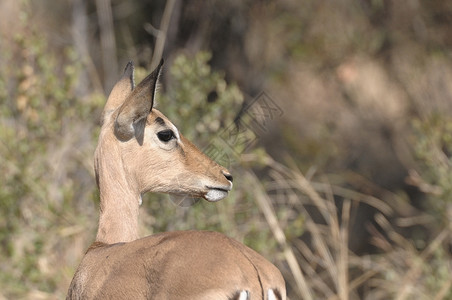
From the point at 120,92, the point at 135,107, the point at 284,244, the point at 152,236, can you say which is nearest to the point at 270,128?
the point at 284,244

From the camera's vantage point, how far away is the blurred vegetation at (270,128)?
706cm

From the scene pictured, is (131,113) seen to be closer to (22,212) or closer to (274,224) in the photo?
(274,224)

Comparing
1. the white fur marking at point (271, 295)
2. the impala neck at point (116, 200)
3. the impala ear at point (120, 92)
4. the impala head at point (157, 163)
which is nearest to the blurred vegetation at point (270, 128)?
the impala ear at point (120, 92)

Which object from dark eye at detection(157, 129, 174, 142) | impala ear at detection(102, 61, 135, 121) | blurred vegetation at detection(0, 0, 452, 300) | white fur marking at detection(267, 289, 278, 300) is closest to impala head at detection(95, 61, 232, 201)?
dark eye at detection(157, 129, 174, 142)

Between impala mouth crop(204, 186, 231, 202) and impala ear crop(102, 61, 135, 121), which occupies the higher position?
impala ear crop(102, 61, 135, 121)

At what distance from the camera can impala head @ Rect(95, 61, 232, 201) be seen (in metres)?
4.75

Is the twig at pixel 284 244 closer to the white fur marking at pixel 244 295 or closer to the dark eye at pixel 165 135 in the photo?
the dark eye at pixel 165 135

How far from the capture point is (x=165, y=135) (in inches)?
188

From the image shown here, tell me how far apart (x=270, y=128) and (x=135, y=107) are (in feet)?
32.7

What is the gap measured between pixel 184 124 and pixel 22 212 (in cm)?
166

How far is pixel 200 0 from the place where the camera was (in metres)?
10.2

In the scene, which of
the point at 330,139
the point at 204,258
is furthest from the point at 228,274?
the point at 330,139

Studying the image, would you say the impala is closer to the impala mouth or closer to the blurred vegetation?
the impala mouth

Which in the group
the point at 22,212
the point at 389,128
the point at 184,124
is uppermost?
the point at 184,124
